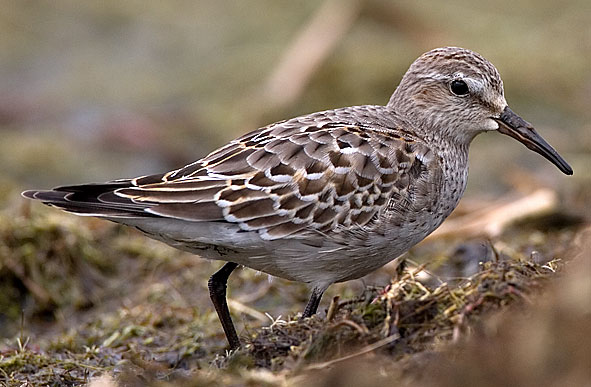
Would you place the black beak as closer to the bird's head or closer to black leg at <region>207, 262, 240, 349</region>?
the bird's head

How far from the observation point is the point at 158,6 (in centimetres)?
1567

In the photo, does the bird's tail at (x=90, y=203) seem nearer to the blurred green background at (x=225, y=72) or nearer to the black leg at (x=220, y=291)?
the black leg at (x=220, y=291)

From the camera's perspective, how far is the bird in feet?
17.6

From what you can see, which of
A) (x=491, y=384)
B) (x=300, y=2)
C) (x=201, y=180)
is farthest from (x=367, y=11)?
(x=491, y=384)

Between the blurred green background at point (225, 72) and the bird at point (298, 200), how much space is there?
3660 millimetres

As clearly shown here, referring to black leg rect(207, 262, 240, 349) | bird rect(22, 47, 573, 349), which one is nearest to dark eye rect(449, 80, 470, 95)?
bird rect(22, 47, 573, 349)

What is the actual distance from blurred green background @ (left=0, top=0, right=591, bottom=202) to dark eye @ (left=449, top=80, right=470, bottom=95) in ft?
10.2

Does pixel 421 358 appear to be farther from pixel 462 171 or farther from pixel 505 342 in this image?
pixel 462 171

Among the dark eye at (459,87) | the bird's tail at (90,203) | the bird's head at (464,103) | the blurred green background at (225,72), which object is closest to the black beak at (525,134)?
the bird's head at (464,103)

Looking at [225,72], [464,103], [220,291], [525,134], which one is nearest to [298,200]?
[220,291]

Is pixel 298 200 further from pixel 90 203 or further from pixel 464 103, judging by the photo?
pixel 464 103

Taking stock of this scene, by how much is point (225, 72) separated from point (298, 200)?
872cm

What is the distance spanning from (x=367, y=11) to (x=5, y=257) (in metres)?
6.41

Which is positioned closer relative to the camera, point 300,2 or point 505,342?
point 505,342
